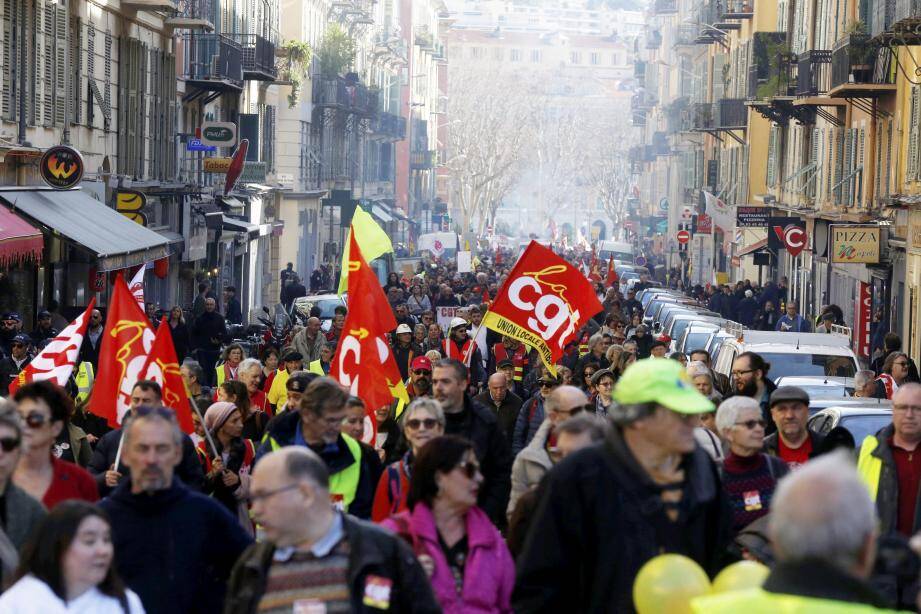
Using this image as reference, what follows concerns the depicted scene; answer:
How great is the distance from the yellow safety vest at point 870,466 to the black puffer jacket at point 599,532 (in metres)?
2.45

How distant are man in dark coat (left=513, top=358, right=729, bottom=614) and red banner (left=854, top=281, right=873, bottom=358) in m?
29.7

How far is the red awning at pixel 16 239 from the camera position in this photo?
20953 mm

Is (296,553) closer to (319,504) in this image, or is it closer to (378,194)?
(319,504)

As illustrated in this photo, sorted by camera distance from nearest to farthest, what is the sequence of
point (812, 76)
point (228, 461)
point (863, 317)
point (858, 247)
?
point (228, 461) < point (858, 247) < point (863, 317) < point (812, 76)

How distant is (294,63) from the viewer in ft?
170

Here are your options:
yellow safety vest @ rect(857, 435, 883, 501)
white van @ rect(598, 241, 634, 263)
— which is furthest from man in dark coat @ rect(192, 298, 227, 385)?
white van @ rect(598, 241, 634, 263)

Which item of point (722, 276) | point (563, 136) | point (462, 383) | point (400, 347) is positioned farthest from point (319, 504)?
point (563, 136)

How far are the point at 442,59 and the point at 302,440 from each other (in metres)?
113

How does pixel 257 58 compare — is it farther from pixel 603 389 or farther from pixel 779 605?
pixel 779 605

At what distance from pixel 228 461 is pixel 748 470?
3268mm

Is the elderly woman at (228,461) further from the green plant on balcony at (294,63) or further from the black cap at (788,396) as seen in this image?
the green plant on balcony at (294,63)

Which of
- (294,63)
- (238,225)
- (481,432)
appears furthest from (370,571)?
(294,63)

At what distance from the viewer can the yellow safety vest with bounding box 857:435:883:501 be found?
7992 millimetres

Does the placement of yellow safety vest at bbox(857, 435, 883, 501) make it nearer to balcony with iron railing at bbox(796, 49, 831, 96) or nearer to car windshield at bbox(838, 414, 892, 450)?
car windshield at bbox(838, 414, 892, 450)
